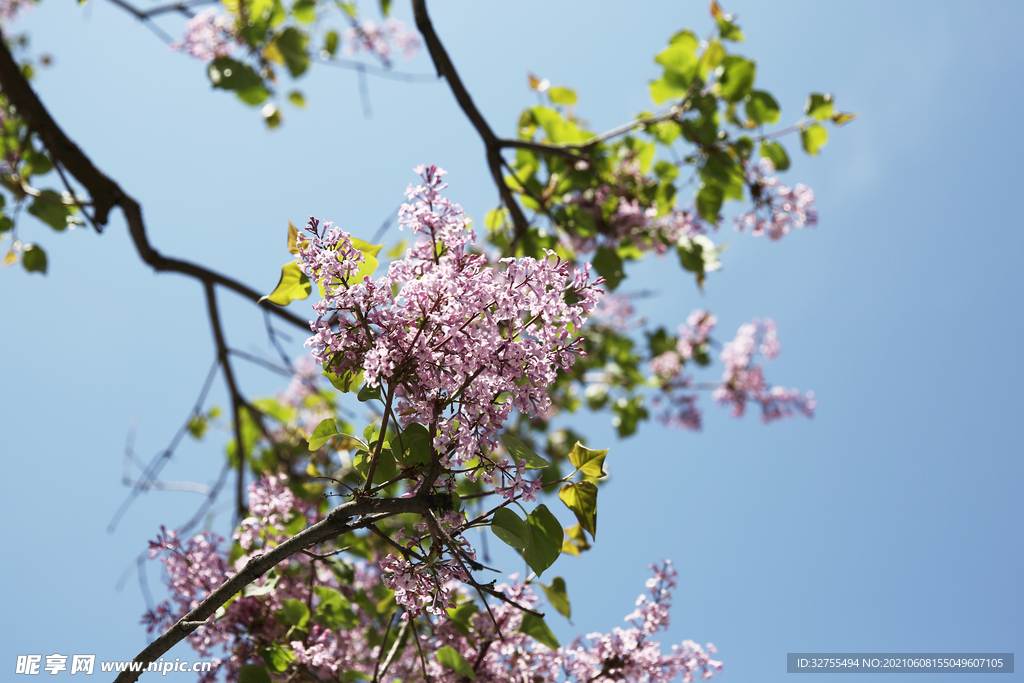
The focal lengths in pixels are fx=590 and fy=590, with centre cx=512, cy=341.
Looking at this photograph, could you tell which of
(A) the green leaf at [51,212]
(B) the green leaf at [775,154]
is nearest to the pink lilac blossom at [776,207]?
(B) the green leaf at [775,154]

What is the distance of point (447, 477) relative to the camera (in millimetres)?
1042

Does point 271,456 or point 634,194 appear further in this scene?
point 271,456

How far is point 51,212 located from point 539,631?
2.75m

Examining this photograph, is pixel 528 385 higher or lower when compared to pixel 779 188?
lower

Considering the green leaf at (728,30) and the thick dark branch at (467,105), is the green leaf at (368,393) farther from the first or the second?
the green leaf at (728,30)

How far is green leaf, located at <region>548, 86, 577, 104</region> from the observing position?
9.82 feet

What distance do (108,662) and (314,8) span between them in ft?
10.9

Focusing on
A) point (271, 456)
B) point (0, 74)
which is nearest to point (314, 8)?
point (0, 74)

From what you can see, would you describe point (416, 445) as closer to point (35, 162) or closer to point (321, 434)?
point (321, 434)

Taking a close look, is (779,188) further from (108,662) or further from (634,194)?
(108,662)

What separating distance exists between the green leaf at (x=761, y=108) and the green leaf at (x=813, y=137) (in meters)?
0.23

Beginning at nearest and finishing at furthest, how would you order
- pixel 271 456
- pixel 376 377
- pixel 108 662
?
pixel 376 377 → pixel 108 662 → pixel 271 456

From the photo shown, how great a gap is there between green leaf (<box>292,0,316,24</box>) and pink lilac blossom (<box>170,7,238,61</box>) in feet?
1.22

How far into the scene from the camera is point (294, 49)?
3184 millimetres
